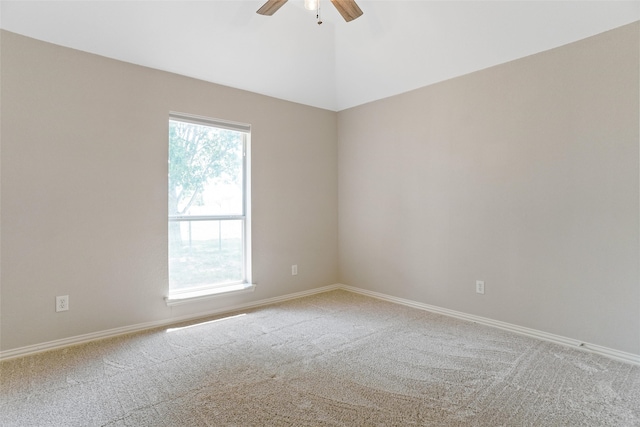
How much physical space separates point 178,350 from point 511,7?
3.68m

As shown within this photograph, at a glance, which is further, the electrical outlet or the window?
the window

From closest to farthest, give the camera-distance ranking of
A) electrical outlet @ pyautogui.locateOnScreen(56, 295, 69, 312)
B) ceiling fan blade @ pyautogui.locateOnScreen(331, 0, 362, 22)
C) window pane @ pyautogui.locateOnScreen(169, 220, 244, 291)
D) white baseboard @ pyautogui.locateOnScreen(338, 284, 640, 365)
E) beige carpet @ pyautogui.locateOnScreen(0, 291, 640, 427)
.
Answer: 1. beige carpet @ pyautogui.locateOnScreen(0, 291, 640, 427)
2. ceiling fan blade @ pyautogui.locateOnScreen(331, 0, 362, 22)
3. white baseboard @ pyautogui.locateOnScreen(338, 284, 640, 365)
4. electrical outlet @ pyautogui.locateOnScreen(56, 295, 69, 312)
5. window pane @ pyautogui.locateOnScreen(169, 220, 244, 291)

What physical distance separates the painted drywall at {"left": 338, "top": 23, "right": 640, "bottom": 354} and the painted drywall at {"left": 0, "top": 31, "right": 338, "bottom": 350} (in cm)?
169

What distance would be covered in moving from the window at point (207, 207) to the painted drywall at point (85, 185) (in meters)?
0.13

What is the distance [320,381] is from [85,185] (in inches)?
94.8

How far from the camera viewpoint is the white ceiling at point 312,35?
2594mm

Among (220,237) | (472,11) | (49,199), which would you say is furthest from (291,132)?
(49,199)

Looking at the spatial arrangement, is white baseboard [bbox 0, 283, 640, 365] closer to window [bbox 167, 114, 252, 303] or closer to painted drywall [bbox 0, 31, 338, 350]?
painted drywall [bbox 0, 31, 338, 350]

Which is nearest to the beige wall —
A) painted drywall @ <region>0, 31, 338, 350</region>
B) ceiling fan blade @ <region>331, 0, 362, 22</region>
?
painted drywall @ <region>0, 31, 338, 350</region>

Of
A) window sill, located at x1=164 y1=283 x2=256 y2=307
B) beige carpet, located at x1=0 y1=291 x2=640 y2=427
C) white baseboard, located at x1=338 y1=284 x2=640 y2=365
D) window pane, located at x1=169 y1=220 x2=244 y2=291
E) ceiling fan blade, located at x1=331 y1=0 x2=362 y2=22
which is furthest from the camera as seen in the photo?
window pane, located at x1=169 y1=220 x2=244 y2=291

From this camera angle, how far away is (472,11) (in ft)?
9.26

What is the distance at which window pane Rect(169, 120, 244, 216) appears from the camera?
11.2 feet

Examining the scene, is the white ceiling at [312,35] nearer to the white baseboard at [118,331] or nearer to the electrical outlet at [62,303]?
the electrical outlet at [62,303]

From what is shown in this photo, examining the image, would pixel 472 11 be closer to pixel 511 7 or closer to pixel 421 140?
pixel 511 7
